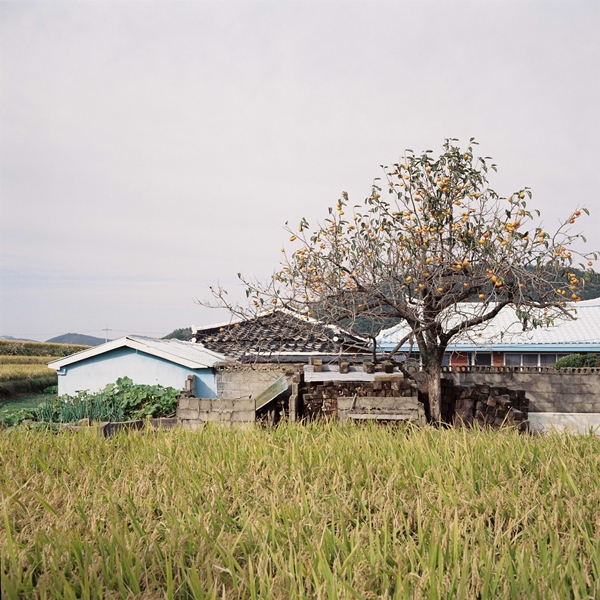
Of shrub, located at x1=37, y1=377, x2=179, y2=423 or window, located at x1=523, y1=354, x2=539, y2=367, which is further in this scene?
window, located at x1=523, y1=354, x2=539, y2=367

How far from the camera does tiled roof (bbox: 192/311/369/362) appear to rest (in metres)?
10.5

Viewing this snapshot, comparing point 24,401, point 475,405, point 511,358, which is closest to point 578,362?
point 511,358

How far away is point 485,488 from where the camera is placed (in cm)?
477

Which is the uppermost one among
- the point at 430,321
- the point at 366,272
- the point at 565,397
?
the point at 366,272

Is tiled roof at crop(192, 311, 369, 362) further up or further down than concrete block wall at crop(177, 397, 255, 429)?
further up

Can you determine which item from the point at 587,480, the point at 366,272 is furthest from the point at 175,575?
the point at 366,272

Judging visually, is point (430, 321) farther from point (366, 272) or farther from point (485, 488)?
point (485, 488)

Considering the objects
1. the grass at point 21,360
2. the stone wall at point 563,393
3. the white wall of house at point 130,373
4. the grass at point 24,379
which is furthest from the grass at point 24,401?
the stone wall at point 563,393

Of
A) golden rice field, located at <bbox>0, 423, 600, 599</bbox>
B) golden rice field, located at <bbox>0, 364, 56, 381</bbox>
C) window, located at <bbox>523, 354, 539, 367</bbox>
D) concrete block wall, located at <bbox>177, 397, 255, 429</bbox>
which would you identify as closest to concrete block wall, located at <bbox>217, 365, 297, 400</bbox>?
concrete block wall, located at <bbox>177, 397, 255, 429</bbox>

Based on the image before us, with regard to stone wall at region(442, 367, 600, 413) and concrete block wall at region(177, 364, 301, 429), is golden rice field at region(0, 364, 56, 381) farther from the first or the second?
stone wall at region(442, 367, 600, 413)

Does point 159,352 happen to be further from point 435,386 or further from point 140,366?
point 435,386

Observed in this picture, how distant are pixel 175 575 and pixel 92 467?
242 cm

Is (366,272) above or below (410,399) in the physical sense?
above

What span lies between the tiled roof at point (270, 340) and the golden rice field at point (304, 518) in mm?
3805
